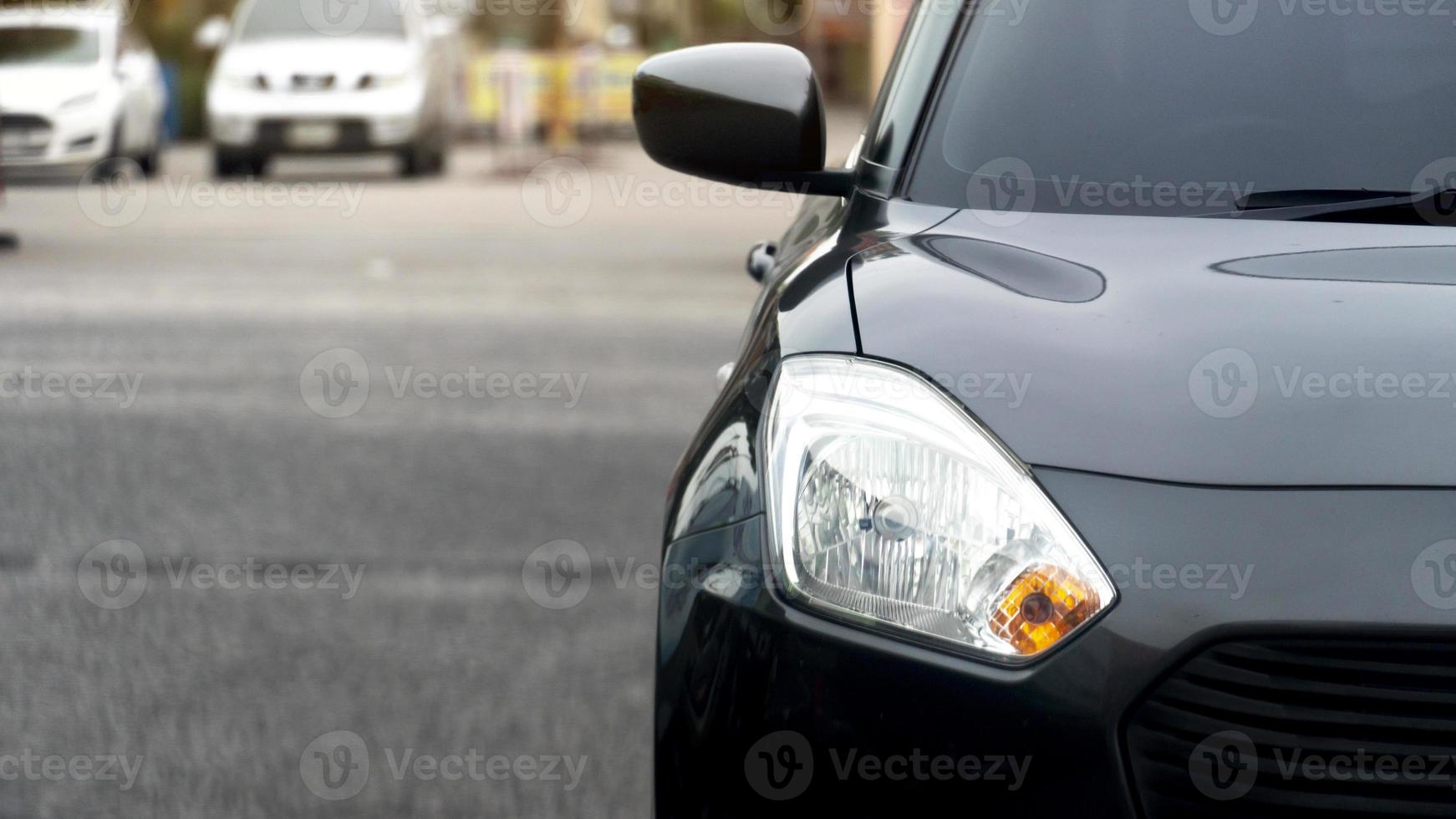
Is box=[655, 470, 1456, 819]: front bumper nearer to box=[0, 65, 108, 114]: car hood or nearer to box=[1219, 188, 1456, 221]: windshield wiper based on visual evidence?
box=[1219, 188, 1456, 221]: windshield wiper

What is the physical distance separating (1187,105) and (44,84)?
614 inches

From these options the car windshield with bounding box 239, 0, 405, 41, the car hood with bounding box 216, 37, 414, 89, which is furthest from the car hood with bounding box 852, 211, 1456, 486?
the car windshield with bounding box 239, 0, 405, 41

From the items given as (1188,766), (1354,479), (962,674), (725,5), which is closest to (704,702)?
(962,674)

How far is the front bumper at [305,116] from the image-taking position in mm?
18125

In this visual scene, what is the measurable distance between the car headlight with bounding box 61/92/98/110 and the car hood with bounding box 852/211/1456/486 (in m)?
15.7

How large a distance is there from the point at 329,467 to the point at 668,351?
2570mm

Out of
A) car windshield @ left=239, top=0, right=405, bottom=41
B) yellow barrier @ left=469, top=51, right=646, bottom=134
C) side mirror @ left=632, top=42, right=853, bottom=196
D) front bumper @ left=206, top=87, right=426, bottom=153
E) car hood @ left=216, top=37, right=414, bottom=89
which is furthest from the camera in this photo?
yellow barrier @ left=469, top=51, right=646, bottom=134

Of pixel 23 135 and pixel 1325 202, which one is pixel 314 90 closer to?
pixel 23 135

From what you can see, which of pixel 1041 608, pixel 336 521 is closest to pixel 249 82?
pixel 336 521

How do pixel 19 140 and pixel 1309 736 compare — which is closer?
pixel 1309 736

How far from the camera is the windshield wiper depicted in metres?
2.36

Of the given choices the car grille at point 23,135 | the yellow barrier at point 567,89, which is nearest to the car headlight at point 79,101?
the car grille at point 23,135

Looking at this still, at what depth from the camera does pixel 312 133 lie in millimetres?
18203

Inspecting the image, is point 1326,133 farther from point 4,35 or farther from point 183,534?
point 4,35
